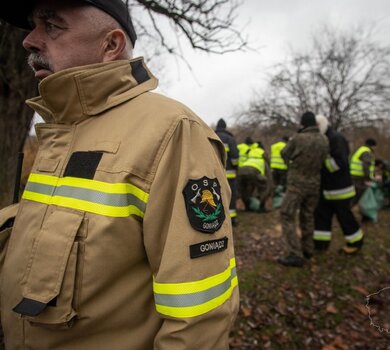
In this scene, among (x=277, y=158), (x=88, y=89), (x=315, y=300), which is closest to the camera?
(x=88, y=89)

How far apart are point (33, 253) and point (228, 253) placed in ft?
2.66

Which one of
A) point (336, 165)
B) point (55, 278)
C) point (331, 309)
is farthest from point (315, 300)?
point (55, 278)

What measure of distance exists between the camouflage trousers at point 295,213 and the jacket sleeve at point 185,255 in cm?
408

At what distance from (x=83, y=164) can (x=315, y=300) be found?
3.99 meters

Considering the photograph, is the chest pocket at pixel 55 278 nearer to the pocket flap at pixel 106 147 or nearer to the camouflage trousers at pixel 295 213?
the pocket flap at pixel 106 147

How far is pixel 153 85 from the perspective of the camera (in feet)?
4.93

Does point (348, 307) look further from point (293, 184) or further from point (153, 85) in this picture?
point (153, 85)

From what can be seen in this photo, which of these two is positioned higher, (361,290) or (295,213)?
(295,213)

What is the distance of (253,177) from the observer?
9406 mm

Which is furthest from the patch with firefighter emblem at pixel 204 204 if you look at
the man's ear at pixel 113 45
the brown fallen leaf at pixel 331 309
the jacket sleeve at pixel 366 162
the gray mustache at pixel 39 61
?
the jacket sleeve at pixel 366 162

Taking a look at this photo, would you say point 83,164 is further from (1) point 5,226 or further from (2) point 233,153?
(2) point 233,153

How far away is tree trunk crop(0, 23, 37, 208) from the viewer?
11.5 ft

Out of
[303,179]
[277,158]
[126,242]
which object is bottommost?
[277,158]

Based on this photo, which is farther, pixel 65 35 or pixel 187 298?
pixel 65 35
